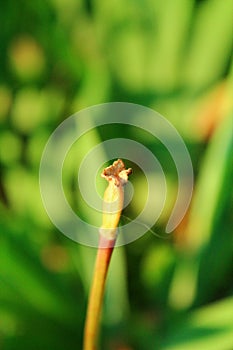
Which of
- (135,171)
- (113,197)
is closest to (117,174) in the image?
(113,197)

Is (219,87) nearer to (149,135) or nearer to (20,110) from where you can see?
(149,135)

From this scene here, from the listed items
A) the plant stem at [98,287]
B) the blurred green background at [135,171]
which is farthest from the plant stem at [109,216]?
the blurred green background at [135,171]

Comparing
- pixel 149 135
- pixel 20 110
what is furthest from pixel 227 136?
pixel 20 110

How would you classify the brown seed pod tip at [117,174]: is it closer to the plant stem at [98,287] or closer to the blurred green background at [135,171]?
the plant stem at [98,287]

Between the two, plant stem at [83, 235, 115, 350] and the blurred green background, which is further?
the blurred green background

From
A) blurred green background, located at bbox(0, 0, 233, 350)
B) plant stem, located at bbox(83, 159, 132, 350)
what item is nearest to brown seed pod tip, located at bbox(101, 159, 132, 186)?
plant stem, located at bbox(83, 159, 132, 350)

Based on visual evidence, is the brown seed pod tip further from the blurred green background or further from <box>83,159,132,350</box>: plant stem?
the blurred green background

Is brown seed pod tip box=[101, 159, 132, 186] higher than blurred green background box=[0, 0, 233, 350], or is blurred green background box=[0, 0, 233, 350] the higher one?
blurred green background box=[0, 0, 233, 350]
